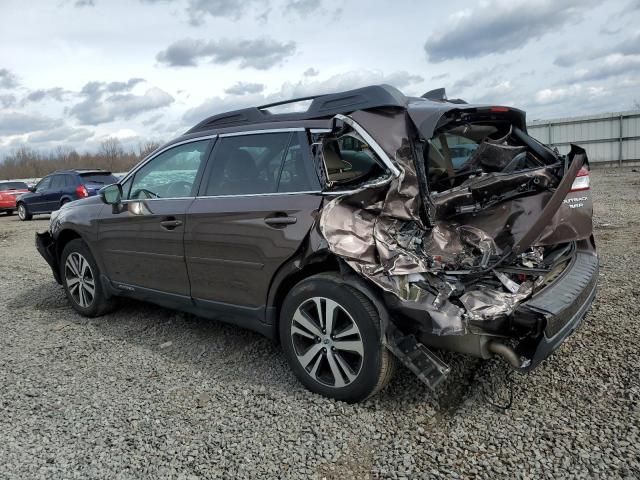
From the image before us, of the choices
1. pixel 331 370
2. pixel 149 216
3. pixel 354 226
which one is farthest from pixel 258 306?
pixel 149 216

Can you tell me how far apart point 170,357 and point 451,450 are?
7.76ft

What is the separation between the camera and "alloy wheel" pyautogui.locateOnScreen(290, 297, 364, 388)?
3080 millimetres

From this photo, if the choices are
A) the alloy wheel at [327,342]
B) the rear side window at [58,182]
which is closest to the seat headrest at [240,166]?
the alloy wheel at [327,342]

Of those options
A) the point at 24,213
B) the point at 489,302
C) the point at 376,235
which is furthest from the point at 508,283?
the point at 24,213

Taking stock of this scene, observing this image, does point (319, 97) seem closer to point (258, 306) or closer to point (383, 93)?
point (383, 93)

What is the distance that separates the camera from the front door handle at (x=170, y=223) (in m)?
4.01

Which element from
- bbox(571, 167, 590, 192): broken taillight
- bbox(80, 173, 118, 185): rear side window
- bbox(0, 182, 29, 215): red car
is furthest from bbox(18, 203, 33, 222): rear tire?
bbox(571, 167, 590, 192): broken taillight

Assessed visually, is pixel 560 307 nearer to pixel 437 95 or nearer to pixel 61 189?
pixel 437 95

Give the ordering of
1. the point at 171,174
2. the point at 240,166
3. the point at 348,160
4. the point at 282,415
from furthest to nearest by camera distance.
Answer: the point at 171,174
the point at 240,166
the point at 348,160
the point at 282,415

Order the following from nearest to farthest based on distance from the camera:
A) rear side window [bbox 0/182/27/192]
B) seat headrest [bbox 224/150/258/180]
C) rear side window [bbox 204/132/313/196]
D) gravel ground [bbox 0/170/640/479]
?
gravel ground [bbox 0/170/640/479], rear side window [bbox 204/132/313/196], seat headrest [bbox 224/150/258/180], rear side window [bbox 0/182/27/192]

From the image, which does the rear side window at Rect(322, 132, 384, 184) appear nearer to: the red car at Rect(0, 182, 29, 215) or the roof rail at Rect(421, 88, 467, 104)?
the roof rail at Rect(421, 88, 467, 104)

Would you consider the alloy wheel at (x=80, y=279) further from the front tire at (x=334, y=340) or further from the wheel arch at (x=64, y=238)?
the front tire at (x=334, y=340)

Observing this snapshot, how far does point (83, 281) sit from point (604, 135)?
22983 mm

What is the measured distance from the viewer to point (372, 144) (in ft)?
10.5
